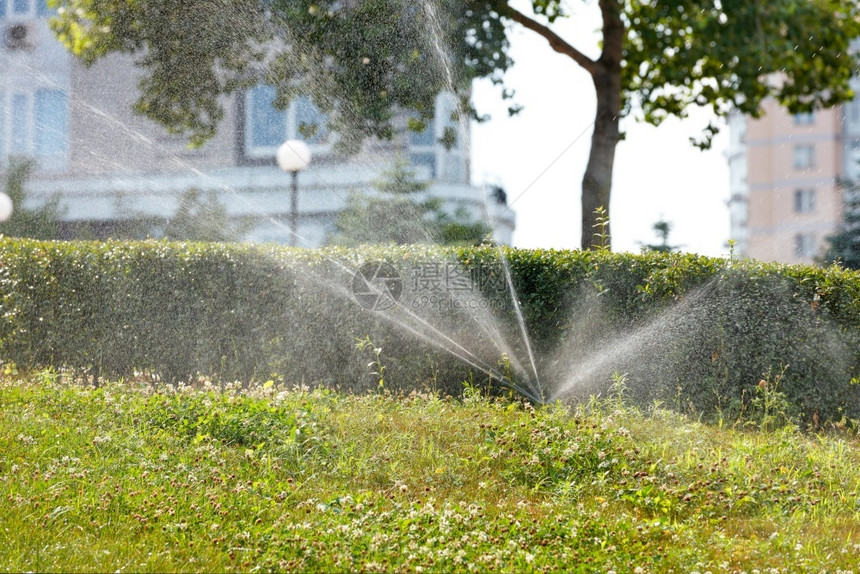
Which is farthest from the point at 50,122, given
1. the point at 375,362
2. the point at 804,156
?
the point at 804,156

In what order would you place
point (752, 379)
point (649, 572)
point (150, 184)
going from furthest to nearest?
1. point (150, 184)
2. point (752, 379)
3. point (649, 572)

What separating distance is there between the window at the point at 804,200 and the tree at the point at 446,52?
1108mm

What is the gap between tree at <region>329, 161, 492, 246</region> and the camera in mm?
10953

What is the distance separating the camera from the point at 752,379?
6641 millimetres

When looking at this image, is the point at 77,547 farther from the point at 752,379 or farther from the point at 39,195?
the point at 39,195

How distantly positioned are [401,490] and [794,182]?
17.9 feet

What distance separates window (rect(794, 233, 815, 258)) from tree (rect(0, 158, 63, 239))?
1420 centimetres

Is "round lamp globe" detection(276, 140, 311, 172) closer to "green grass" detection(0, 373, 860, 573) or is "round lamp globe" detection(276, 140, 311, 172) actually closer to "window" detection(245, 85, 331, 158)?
"window" detection(245, 85, 331, 158)

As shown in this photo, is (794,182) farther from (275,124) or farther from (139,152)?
(139,152)

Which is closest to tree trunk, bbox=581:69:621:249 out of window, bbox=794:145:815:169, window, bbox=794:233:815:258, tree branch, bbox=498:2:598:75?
tree branch, bbox=498:2:598:75

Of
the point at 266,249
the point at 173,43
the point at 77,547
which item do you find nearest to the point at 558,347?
the point at 266,249

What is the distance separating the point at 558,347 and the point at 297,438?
2854 millimetres

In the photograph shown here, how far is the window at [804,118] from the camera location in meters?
8.36

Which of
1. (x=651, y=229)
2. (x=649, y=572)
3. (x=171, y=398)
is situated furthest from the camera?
(x=651, y=229)
